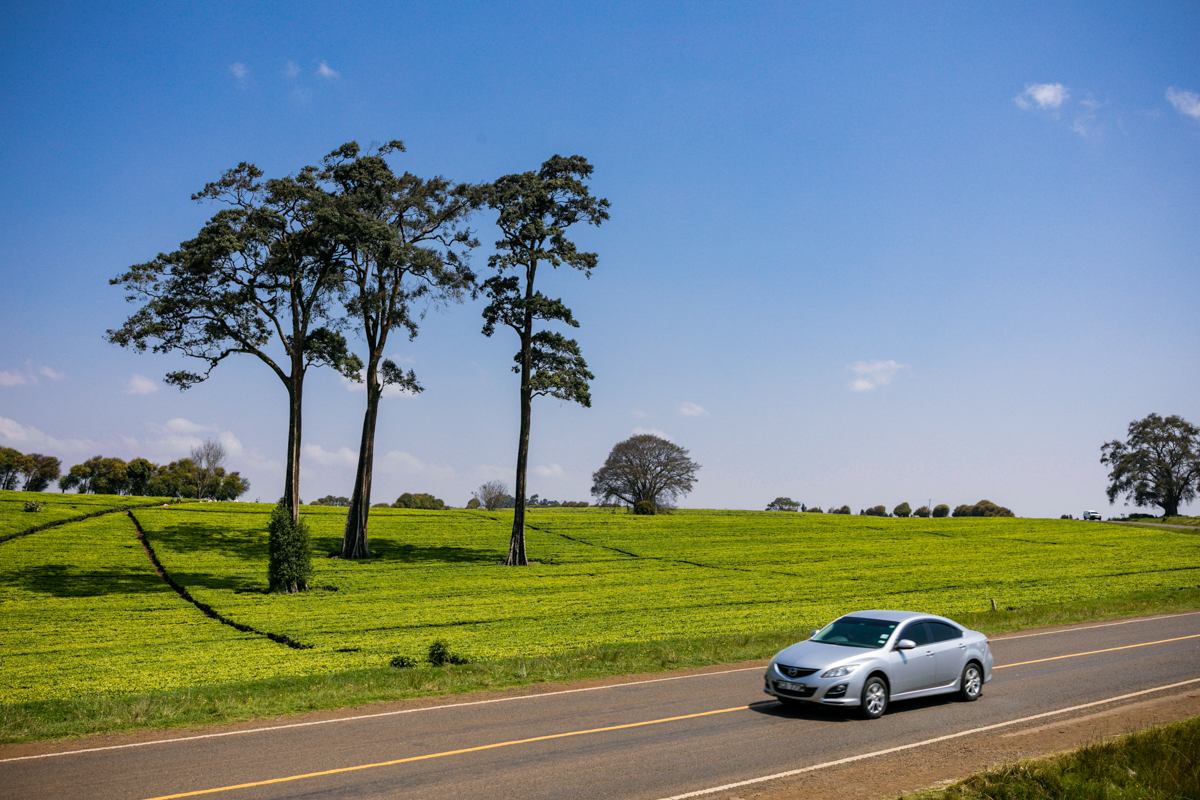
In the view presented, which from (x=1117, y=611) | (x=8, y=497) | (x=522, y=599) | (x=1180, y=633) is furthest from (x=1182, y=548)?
(x=8, y=497)

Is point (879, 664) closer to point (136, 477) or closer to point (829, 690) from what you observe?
point (829, 690)

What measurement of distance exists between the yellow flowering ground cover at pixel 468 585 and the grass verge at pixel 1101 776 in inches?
569

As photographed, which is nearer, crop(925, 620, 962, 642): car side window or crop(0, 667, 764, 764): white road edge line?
crop(0, 667, 764, 764): white road edge line

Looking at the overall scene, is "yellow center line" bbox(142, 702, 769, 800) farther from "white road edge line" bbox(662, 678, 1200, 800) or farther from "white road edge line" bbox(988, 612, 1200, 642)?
"white road edge line" bbox(988, 612, 1200, 642)

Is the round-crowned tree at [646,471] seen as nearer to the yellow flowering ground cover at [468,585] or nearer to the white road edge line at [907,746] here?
the yellow flowering ground cover at [468,585]

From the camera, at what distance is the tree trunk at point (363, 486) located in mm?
50688

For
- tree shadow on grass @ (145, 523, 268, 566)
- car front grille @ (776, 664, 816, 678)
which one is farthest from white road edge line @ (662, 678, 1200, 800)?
tree shadow on grass @ (145, 523, 268, 566)

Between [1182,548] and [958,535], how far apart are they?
1827 centimetres

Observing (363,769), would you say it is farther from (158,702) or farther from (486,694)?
(158,702)

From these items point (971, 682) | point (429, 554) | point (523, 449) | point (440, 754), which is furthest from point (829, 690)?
point (429, 554)

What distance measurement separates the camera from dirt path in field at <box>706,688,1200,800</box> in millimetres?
9969

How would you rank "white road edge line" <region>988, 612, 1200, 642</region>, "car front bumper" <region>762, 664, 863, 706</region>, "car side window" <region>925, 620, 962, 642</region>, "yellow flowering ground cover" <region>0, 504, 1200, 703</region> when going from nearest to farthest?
"car front bumper" <region>762, 664, 863, 706</region>, "car side window" <region>925, 620, 962, 642</region>, "yellow flowering ground cover" <region>0, 504, 1200, 703</region>, "white road edge line" <region>988, 612, 1200, 642</region>

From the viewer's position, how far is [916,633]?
15055 millimetres

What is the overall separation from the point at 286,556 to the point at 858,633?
103 feet
